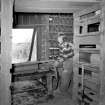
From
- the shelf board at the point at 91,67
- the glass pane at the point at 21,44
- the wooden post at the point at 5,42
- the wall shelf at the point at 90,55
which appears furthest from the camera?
A: the glass pane at the point at 21,44

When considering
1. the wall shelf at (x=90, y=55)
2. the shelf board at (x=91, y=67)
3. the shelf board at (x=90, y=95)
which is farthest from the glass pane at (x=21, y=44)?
the shelf board at (x=90, y=95)

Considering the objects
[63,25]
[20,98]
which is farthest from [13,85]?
[63,25]

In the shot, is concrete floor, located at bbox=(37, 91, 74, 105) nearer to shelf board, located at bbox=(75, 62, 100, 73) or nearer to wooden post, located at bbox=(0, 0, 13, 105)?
shelf board, located at bbox=(75, 62, 100, 73)

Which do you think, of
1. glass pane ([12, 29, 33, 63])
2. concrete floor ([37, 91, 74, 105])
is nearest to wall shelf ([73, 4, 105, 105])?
concrete floor ([37, 91, 74, 105])

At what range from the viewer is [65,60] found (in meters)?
Answer: 3.11

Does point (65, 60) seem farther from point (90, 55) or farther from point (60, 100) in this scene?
point (60, 100)

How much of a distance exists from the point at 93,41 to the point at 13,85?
168 cm

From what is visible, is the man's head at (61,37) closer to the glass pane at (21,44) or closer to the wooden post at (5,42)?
the glass pane at (21,44)

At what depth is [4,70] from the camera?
81.2 inches

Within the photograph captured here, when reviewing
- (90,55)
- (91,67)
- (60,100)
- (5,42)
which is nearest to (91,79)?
(91,67)

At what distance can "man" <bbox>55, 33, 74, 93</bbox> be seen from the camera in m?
3.03

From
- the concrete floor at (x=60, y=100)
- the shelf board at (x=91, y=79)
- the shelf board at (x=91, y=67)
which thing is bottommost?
the concrete floor at (x=60, y=100)

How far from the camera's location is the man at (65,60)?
9.93ft

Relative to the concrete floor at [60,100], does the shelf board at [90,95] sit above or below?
above
